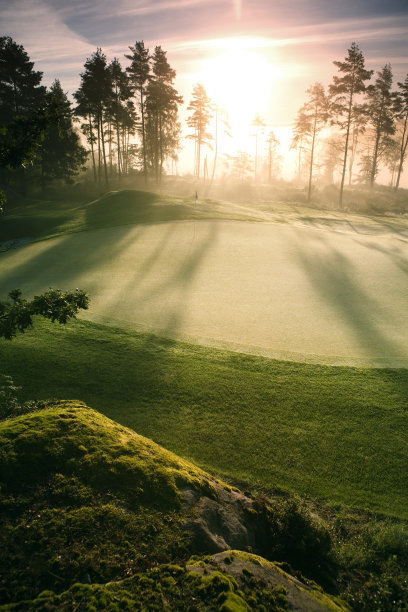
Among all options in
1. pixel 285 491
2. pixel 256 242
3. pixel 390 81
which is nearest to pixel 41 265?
pixel 256 242

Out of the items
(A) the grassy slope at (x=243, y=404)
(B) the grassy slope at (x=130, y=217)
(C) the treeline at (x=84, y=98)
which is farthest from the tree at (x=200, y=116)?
(A) the grassy slope at (x=243, y=404)

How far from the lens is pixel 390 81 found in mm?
52406

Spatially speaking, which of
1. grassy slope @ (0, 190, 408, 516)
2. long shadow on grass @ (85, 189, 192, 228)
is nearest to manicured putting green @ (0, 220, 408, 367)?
grassy slope @ (0, 190, 408, 516)

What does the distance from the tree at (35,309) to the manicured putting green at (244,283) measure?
4.38m

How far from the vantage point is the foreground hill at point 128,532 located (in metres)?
2.25

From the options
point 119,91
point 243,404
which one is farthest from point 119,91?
point 243,404

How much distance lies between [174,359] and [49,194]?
1745 inches

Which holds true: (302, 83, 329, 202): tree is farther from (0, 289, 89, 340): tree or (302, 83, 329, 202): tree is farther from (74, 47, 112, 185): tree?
(0, 289, 89, 340): tree

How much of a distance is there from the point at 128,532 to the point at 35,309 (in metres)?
2.62

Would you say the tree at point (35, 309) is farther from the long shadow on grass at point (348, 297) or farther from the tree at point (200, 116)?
the tree at point (200, 116)

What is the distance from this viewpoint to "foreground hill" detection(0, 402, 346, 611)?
225cm

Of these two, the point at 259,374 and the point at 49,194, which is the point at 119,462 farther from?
the point at 49,194

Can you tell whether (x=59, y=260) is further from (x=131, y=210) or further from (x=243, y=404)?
(x=243, y=404)

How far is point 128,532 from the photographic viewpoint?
9.00 feet
